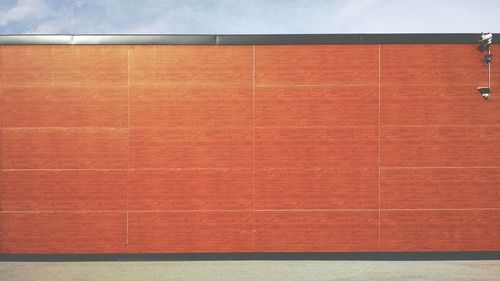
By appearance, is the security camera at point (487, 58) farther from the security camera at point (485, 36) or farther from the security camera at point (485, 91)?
the security camera at point (485, 91)

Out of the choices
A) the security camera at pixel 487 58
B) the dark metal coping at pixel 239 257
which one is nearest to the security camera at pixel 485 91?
the security camera at pixel 487 58

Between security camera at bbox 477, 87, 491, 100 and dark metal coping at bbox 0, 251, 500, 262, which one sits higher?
security camera at bbox 477, 87, 491, 100

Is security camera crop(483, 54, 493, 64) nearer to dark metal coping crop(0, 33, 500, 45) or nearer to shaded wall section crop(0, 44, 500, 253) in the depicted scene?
shaded wall section crop(0, 44, 500, 253)

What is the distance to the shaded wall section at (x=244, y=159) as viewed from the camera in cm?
921

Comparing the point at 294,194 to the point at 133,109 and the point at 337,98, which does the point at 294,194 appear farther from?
the point at 133,109

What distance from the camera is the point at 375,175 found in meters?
9.25

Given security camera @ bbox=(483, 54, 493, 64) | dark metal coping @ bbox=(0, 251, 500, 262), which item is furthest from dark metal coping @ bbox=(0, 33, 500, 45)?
dark metal coping @ bbox=(0, 251, 500, 262)

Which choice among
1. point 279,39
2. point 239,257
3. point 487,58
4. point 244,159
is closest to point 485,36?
point 487,58

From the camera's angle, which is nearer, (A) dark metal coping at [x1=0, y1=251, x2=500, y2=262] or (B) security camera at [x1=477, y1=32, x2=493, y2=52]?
(B) security camera at [x1=477, y1=32, x2=493, y2=52]

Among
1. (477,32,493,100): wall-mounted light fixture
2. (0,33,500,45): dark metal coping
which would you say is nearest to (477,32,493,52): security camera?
(477,32,493,100): wall-mounted light fixture

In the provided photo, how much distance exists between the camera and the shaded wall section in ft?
30.2

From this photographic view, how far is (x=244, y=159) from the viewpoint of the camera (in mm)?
9266

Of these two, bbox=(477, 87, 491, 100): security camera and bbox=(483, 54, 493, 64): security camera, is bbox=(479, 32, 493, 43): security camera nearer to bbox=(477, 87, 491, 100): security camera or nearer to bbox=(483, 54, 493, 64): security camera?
bbox=(483, 54, 493, 64): security camera

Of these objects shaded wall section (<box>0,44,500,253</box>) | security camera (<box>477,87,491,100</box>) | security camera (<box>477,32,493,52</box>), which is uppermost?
security camera (<box>477,32,493,52</box>)
